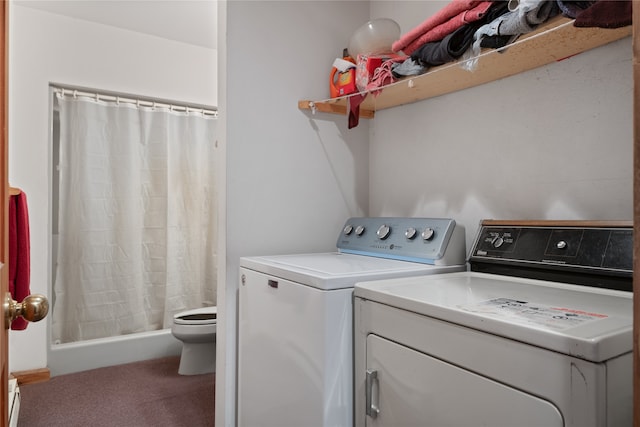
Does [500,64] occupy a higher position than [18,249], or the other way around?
[500,64]

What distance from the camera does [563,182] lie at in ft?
4.59

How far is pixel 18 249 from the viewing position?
6.94 feet

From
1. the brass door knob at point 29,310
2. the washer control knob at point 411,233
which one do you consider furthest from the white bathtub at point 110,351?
the brass door knob at point 29,310

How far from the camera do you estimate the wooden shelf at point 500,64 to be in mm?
1210

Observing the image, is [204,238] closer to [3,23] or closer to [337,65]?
[337,65]

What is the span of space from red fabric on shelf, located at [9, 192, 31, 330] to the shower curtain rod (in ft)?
3.59

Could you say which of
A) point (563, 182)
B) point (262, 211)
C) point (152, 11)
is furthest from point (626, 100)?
point (152, 11)

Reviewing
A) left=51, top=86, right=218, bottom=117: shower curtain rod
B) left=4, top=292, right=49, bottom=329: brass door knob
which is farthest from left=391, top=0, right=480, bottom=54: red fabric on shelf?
left=51, top=86, right=218, bottom=117: shower curtain rod

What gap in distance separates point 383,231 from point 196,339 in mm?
1687

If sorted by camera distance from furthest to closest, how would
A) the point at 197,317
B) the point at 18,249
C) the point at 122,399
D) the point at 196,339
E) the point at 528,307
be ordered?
the point at 197,317, the point at 196,339, the point at 122,399, the point at 18,249, the point at 528,307

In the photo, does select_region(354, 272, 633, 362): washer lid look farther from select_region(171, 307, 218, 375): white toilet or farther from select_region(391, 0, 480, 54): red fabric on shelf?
select_region(171, 307, 218, 375): white toilet

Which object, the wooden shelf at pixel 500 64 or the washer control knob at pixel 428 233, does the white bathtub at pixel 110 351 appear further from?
the washer control knob at pixel 428 233

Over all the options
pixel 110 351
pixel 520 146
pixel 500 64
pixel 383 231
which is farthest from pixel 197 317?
pixel 500 64

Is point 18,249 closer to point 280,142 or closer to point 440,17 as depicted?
point 280,142
